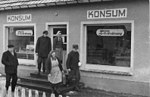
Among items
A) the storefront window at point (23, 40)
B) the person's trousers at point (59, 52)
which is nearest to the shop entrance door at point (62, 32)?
the person's trousers at point (59, 52)

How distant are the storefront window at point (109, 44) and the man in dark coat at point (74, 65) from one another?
120 centimetres

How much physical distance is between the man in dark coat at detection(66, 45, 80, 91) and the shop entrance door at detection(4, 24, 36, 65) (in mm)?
3363

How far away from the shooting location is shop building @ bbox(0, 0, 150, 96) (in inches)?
372

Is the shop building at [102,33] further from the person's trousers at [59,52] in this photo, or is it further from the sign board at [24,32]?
the person's trousers at [59,52]

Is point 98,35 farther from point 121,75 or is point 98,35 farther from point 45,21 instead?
point 45,21

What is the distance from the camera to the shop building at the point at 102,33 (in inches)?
372

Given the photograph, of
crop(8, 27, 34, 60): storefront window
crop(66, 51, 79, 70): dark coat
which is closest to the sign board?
crop(8, 27, 34, 60): storefront window

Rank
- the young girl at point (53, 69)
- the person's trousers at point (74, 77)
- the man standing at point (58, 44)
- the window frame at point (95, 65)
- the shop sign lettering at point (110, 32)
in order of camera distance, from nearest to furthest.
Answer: the young girl at point (53, 69)
the window frame at point (95, 65)
the person's trousers at point (74, 77)
the shop sign lettering at point (110, 32)
the man standing at point (58, 44)

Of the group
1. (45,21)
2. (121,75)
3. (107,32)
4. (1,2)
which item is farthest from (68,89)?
(1,2)

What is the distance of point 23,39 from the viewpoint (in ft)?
44.5

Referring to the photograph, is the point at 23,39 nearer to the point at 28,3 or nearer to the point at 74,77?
the point at 28,3

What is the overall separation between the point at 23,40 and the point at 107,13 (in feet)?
17.4

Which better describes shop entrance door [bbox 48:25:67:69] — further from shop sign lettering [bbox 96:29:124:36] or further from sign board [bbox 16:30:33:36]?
shop sign lettering [bbox 96:29:124:36]

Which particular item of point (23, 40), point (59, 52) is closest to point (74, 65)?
point (59, 52)
